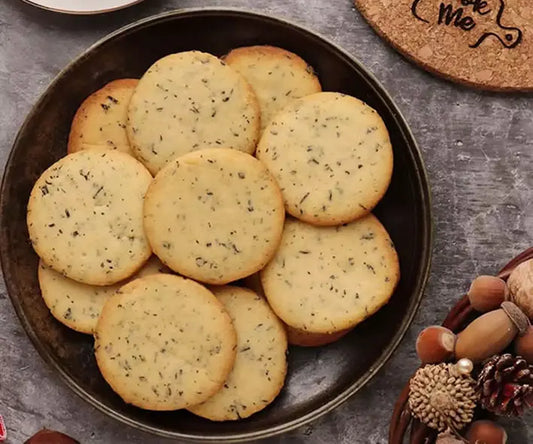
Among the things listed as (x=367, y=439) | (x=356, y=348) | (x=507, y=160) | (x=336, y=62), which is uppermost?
(x=336, y=62)

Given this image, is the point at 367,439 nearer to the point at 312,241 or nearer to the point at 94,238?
the point at 312,241

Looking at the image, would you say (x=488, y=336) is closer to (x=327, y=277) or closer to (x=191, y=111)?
(x=327, y=277)

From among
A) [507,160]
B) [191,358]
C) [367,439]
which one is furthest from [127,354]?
[507,160]

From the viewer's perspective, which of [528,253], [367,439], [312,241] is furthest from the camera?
[367,439]

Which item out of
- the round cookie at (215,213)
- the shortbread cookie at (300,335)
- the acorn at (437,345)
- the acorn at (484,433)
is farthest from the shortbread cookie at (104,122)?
the acorn at (484,433)

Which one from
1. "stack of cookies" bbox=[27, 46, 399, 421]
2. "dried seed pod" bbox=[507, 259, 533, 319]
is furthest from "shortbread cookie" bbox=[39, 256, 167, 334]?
"dried seed pod" bbox=[507, 259, 533, 319]

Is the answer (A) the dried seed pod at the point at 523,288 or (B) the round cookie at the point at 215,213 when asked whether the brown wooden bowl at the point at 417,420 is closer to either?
(A) the dried seed pod at the point at 523,288
